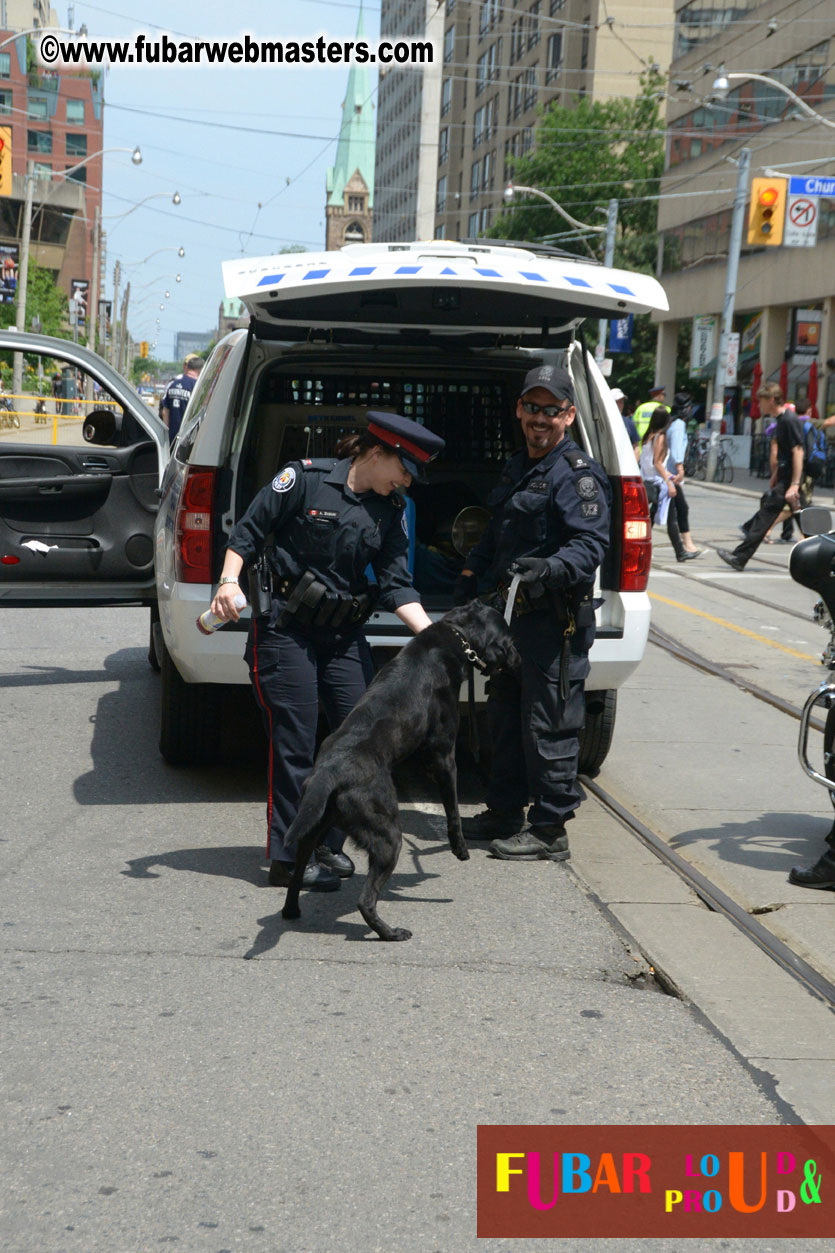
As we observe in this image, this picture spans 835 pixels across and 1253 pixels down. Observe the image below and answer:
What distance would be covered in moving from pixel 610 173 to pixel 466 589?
6368 cm

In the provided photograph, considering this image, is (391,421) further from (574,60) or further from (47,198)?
(47,198)

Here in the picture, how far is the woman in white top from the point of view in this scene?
16500 mm

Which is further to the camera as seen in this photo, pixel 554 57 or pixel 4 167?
pixel 554 57

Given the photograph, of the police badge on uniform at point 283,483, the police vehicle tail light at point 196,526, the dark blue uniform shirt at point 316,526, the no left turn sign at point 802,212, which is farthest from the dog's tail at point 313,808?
the no left turn sign at point 802,212

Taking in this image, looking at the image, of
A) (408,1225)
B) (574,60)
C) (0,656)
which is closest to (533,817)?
(408,1225)

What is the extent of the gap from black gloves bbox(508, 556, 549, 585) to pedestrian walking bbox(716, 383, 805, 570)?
1044 cm

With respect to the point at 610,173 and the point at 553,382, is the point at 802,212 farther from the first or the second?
the point at 610,173

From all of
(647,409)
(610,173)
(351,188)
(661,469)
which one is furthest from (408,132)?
(661,469)

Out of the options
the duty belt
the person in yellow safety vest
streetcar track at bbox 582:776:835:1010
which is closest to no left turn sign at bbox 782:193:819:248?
the person in yellow safety vest

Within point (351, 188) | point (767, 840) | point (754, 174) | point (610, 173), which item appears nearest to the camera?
point (767, 840)

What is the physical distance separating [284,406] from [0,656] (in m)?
3.39

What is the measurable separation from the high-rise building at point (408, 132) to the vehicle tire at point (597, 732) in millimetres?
115235

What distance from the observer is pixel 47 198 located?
81.9 meters

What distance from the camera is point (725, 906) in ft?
16.7
